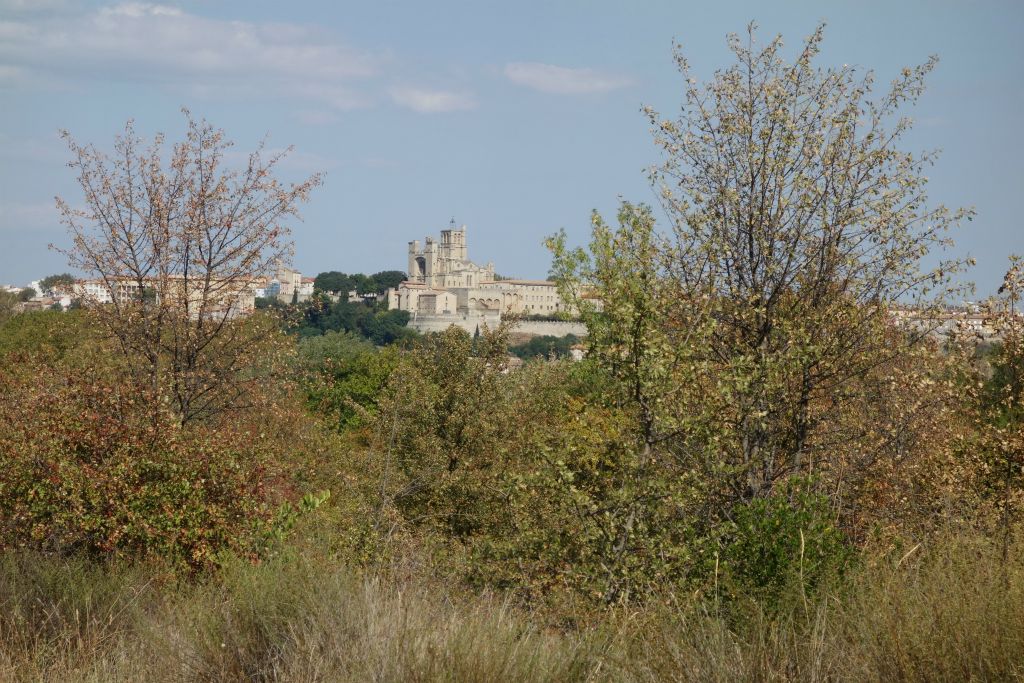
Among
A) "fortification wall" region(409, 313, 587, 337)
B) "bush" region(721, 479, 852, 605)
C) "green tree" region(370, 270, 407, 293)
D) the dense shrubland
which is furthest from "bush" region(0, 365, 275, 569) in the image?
"green tree" region(370, 270, 407, 293)

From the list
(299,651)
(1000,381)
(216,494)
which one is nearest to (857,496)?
(216,494)

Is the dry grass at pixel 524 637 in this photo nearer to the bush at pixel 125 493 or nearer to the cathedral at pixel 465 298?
the bush at pixel 125 493

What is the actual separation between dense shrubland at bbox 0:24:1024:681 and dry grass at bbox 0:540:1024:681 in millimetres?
21

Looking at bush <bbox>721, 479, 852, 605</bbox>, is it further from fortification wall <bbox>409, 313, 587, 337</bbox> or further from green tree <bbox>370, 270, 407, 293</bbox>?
green tree <bbox>370, 270, 407, 293</bbox>

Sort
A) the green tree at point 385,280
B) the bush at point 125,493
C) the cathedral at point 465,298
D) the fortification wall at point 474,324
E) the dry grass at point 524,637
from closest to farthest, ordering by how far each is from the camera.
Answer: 1. the dry grass at point 524,637
2. the bush at point 125,493
3. the fortification wall at point 474,324
4. the cathedral at point 465,298
5. the green tree at point 385,280

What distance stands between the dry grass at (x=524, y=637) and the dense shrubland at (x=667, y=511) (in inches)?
0.8

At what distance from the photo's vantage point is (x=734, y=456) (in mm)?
9539

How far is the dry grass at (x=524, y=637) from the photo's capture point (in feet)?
15.1

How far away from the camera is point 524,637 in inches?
207

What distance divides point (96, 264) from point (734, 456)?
9.53m

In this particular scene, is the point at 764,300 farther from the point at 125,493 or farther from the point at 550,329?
the point at 550,329

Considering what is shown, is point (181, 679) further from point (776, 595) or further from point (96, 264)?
point (96, 264)

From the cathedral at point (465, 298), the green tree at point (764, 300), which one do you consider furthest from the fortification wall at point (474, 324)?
the green tree at point (764, 300)

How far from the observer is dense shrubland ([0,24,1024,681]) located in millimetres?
5125
